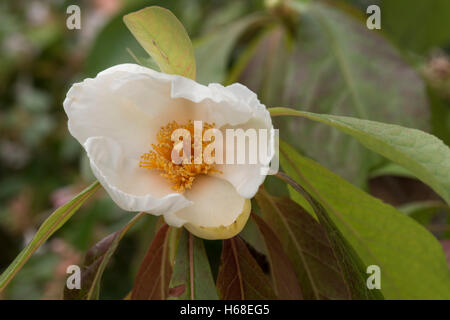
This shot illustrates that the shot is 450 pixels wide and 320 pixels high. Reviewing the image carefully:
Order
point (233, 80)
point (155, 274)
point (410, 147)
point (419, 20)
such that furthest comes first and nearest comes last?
point (419, 20) < point (233, 80) < point (155, 274) < point (410, 147)

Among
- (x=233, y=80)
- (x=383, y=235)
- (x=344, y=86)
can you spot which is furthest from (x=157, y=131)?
(x=233, y=80)

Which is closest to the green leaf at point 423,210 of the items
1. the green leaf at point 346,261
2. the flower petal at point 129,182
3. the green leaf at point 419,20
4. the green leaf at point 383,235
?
the green leaf at point 383,235

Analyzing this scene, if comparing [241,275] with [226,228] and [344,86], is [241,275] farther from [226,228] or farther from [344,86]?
[344,86]

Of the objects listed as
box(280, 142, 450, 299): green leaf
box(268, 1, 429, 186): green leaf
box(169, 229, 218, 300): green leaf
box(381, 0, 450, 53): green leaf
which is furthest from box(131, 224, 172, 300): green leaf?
box(381, 0, 450, 53): green leaf

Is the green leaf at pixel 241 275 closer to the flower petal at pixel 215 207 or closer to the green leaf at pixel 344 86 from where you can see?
the flower petal at pixel 215 207

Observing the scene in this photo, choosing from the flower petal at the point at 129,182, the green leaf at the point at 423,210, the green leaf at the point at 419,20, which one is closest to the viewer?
the flower petal at the point at 129,182
